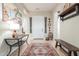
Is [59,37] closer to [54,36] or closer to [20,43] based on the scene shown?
[54,36]

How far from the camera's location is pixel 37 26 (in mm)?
3623

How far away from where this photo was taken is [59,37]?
3.74m

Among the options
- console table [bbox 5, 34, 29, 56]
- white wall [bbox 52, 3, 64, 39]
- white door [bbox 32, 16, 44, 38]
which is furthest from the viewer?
white wall [bbox 52, 3, 64, 39]

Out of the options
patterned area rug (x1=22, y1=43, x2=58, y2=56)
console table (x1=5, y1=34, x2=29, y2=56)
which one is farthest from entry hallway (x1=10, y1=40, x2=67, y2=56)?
console table (x1=5, y1=34, x2=29, y2=56)

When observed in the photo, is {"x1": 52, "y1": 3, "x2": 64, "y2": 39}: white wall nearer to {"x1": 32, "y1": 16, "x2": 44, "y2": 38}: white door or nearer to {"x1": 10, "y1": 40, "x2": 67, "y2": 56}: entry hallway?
{"x1": 10, "y1": 40, "x2": 67, "y2": 56}: entry hallway

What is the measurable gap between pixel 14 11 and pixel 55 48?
1629 mm

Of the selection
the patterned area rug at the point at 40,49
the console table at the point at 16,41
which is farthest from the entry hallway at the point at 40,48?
the console table at the point at 16,41

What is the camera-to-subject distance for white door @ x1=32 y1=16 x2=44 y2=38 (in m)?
3.56

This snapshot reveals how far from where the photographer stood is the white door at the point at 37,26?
11.7 feet

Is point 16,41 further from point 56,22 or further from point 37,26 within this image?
point 56,22

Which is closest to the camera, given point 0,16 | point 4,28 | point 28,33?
point 0,16

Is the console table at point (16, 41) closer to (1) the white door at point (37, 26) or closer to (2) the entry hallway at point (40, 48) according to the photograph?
(2) the entry hallway at point (40, 48)

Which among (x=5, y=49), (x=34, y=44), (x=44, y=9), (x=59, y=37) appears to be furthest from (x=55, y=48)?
(x=5, y=49)

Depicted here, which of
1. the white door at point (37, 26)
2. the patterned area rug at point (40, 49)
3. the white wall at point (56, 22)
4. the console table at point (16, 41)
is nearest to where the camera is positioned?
the console table at point (16, 41)
